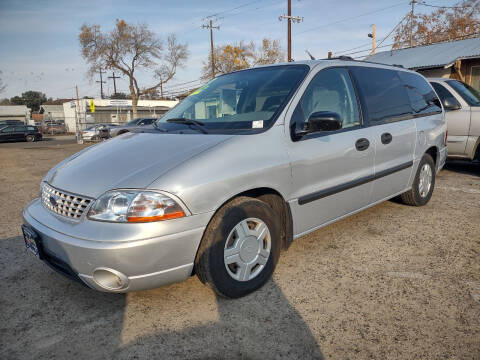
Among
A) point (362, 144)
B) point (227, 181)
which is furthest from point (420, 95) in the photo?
point (227, 181)

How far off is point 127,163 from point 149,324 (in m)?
1.05

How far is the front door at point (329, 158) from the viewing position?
107 inches

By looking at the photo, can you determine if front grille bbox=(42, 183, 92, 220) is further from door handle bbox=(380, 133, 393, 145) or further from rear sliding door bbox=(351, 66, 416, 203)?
door handle bbox=(380, 133, 393, 145)

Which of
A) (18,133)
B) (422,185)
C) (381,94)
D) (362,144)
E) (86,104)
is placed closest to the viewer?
(362,144)

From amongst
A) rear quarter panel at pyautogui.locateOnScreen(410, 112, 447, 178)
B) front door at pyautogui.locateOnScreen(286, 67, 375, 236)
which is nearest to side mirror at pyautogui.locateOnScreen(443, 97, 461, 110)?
rear quarter panel at pyautogui.locateOnScreen(410, 112, 447, 178)

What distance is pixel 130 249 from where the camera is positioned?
1969 millimetres

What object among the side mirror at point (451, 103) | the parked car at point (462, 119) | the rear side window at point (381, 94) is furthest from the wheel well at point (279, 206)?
the parked car at point (462, 119)

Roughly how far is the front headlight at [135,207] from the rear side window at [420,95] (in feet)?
10.8

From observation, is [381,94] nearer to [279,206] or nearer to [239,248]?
[279,206]

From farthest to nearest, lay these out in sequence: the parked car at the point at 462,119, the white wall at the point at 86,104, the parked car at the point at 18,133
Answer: the white wall at the point at 86,104, the parked car at the point at 18,133, the parked car at the point at 462,119

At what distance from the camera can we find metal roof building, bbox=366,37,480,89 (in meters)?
16.2

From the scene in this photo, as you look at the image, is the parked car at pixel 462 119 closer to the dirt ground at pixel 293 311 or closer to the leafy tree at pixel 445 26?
the dirt ground at pixel 293 311

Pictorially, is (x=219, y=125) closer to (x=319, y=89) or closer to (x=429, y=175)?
(x=319, y=89)

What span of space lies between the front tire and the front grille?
0.78 metres
